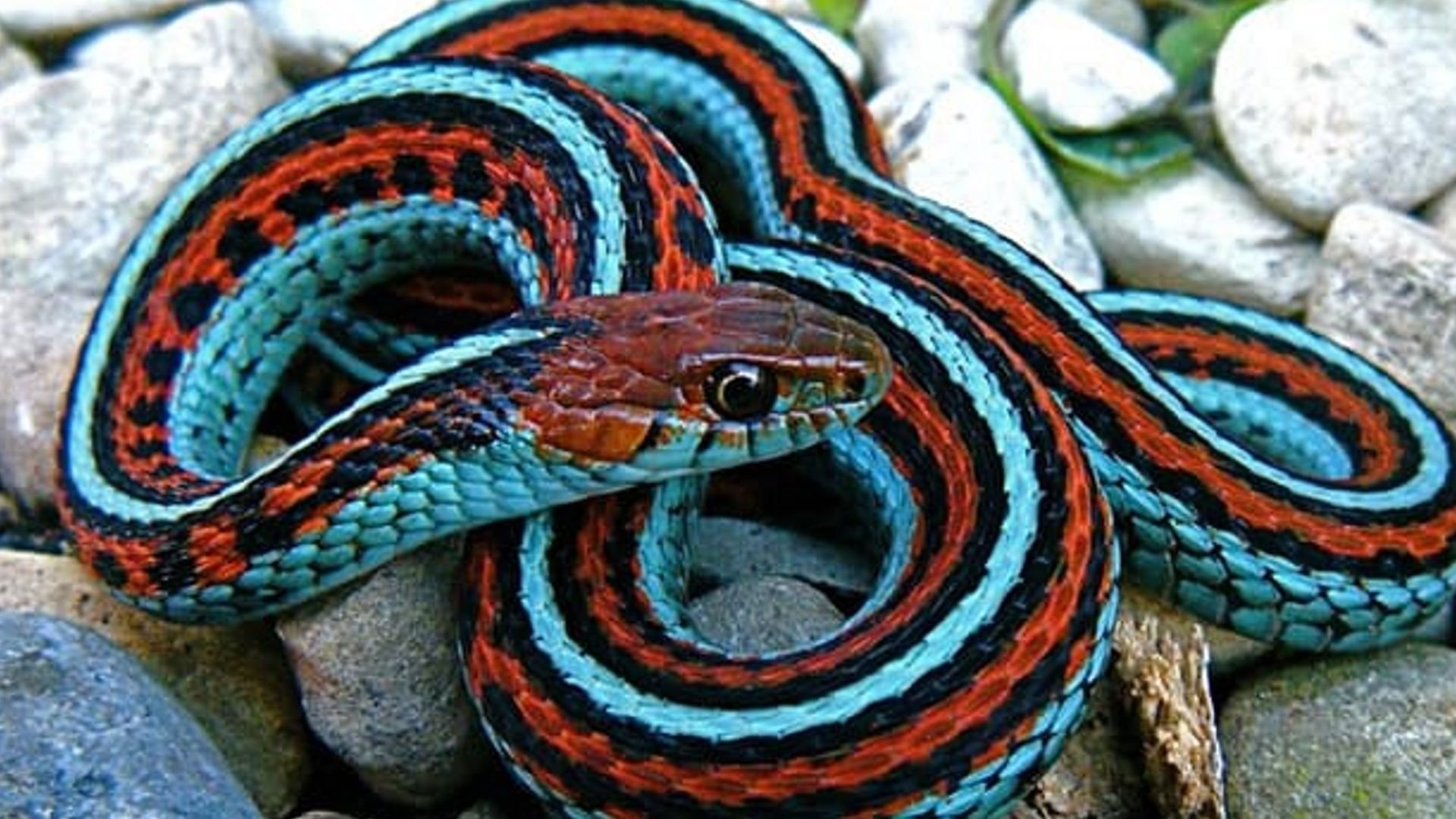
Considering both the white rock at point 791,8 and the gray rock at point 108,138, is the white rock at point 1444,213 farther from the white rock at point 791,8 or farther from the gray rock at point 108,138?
the gray rock at point 108,138

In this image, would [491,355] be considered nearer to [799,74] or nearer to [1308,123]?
[799,74]

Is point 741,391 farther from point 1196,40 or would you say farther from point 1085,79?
point 1196,40

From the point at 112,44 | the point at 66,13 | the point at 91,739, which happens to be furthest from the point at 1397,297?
the point at 66,13

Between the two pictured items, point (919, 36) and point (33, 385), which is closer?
point (33, 385)

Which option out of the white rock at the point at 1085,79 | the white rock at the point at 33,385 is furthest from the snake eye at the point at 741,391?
the white rock at the point at 1085,79

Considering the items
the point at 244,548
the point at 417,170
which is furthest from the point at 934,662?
the point at 417,170

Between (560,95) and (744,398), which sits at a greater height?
(560,95)
